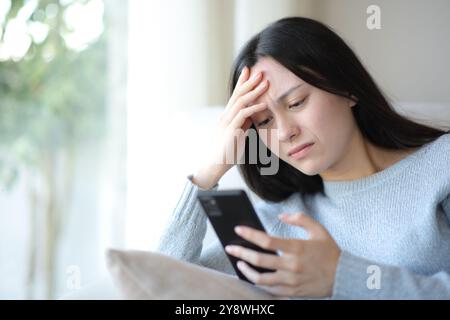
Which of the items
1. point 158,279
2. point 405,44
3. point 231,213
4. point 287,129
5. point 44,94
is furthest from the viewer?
point 44,94

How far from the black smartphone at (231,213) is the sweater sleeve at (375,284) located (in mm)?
115

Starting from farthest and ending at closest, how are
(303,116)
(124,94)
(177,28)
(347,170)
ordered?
(124,94) → (177,28) → (347,170) → (303,116)

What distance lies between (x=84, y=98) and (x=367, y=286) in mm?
1717

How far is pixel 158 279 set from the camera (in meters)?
0.86

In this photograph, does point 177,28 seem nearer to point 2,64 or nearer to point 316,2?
point 316,2

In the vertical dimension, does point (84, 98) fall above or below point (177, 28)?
below

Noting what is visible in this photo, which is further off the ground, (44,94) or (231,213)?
(44,94)

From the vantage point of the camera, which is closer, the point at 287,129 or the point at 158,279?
the point at 158,279

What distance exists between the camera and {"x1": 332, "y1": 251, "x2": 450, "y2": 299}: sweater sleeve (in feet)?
3.03

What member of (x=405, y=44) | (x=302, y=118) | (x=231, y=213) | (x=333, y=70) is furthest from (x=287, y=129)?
(x=405, y=44)

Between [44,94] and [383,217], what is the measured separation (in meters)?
1.55

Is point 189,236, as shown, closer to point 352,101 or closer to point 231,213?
point 231,213
